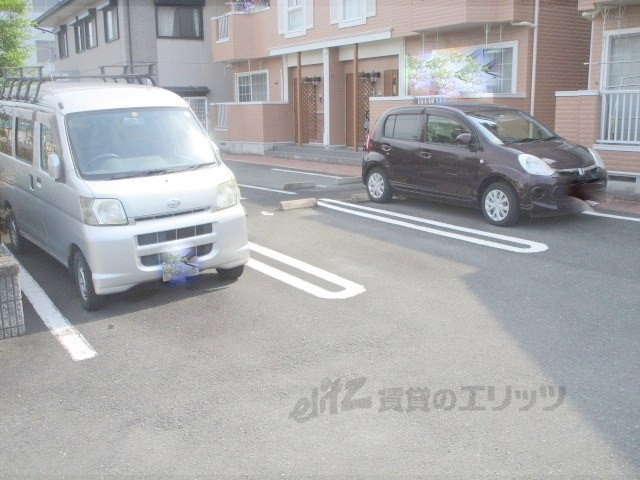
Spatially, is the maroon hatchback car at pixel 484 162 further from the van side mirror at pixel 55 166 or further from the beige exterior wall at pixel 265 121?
the beige exterior wall at pixel 265 121

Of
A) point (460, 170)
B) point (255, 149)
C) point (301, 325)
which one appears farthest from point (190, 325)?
point (255, 149)

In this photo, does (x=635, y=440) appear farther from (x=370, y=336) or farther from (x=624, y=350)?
(x=370, y=336)

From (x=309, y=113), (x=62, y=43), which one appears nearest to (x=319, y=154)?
(x=309, y=113)

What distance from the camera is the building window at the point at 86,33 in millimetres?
31669

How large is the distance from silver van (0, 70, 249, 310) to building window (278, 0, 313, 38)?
15131mm

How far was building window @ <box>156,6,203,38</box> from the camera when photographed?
28188mm

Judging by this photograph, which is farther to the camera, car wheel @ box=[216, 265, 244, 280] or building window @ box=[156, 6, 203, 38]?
building window @ box=[156, 6, 203, 38]

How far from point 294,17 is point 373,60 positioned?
13.2 ft

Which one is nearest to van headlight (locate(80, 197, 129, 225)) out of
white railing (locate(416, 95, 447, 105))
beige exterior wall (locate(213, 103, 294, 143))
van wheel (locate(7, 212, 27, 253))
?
van wheel (locate(7, 212, 27, 253))

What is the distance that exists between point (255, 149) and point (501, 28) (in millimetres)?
10050

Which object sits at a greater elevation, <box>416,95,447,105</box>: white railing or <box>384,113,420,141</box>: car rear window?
<box>416,95,447,105</box>: white railing

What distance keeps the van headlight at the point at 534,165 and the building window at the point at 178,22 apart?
2231 centimetres

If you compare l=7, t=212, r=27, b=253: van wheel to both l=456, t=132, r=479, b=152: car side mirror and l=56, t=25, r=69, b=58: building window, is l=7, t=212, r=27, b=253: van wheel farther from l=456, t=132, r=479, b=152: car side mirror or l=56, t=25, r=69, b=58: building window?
l=56, t=25, r=69, b=58: building window

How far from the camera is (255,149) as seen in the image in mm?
23297
